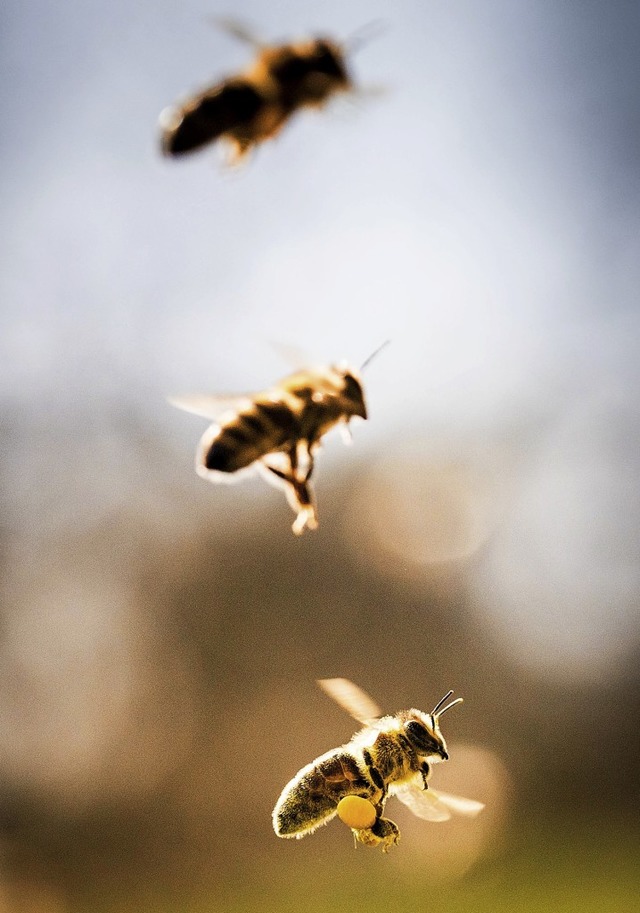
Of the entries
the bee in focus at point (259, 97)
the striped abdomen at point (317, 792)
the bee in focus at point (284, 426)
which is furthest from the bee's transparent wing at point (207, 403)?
the striped abdomen at point (317, 792)

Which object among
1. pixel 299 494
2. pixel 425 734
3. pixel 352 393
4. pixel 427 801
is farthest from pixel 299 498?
pixel 427 801

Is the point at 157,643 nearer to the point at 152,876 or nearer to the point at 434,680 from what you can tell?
the point at 152,876

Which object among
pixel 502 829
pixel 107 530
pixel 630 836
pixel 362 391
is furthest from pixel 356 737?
pixel 630 836

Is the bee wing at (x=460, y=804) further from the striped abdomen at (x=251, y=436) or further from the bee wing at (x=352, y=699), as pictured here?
the striped abdomen at (x=251, y=436)

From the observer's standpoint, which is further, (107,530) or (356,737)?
(107,530)

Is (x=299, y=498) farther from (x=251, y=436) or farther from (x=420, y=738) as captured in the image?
→ (x=420, y=738)

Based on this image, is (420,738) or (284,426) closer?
(284,426)
